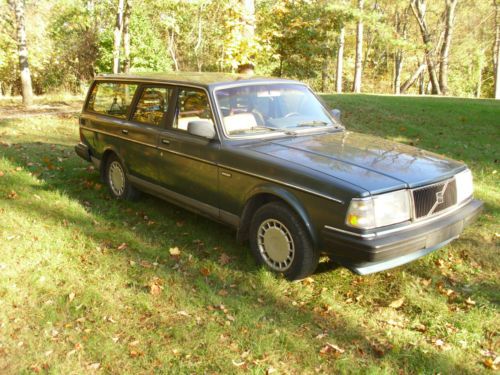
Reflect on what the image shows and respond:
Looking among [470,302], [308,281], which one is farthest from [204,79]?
[470,302]

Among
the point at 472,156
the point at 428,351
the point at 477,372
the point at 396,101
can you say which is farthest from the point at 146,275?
the point at 396,101

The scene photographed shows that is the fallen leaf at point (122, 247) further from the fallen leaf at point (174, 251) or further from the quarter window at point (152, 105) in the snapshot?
the quarter window at point (152, 105)

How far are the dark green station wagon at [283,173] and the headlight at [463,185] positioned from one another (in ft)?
0.03

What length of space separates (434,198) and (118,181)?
168 inches

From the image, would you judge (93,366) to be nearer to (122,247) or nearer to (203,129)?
(122,247)

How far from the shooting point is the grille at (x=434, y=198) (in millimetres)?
4035

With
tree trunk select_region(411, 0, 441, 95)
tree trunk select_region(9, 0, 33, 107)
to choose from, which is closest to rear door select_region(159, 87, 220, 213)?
tree trunk select_region(9, 0, 33, 107)

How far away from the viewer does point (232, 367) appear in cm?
342

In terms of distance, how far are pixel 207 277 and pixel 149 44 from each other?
2196 centimetres

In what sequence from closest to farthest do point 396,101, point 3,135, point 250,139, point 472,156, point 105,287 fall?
point 105,287 → point 250,139 → point 472,156 → point 3,135 → point 396,101

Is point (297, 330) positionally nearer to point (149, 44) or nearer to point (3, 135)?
point (3, 135)

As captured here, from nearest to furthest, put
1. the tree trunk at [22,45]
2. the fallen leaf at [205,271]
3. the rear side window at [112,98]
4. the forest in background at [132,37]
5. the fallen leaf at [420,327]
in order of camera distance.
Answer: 1. the fallen leaf at [420,327]
2. the fallen leaf at [205,271]
3. the rear side window at [112,98]
4. the tree trunk at [22,45]
5. the forest in background at [132,37]

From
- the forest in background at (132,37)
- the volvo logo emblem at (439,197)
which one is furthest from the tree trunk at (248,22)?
the volvo logo emblem at (439,197)

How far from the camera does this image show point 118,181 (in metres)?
6.73
